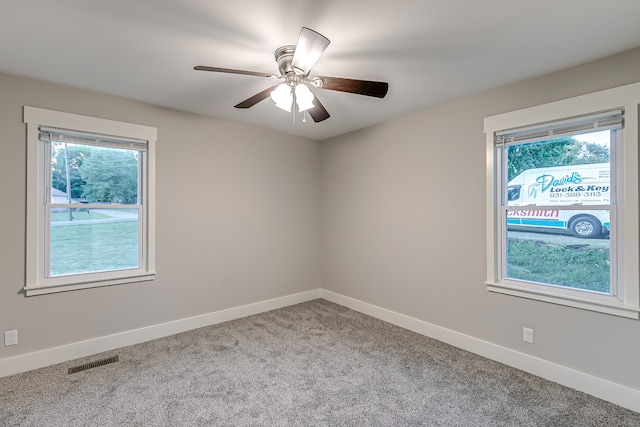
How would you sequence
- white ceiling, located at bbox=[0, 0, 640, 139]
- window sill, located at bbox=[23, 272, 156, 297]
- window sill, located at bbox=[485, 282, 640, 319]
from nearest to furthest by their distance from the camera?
1. white ceiling, located at bbox=[0, 0, 640, 139]
2. window sill, located at bbox=[485, 282, 640, 319]
3. window sill, located at bbox=[23, 272, 156, 297]

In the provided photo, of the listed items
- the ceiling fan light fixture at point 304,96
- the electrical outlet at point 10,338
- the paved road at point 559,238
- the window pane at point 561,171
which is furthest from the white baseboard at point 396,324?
the ceiling fan light fixture at point 304,96

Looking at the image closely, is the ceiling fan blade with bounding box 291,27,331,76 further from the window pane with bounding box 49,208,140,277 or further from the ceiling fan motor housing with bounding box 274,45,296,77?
the window pane with bounding box 49,208,140,277

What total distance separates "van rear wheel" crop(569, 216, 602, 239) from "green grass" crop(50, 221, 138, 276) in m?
4.01

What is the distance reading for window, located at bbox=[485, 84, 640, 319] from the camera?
210 centimetres

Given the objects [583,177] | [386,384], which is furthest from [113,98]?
[583,177]

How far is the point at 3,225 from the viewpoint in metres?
2.45

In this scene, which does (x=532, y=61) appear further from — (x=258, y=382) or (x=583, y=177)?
(x=258, y=382)

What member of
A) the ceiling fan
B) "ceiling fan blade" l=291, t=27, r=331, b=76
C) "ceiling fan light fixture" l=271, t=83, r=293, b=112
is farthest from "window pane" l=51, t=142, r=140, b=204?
"ceiling fan blade" l=291, t=27, r=331, b=76

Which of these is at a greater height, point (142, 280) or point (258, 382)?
point (142, 280)

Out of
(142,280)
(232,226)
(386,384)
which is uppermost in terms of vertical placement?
(232,226)

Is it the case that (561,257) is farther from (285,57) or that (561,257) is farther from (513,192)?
(285,57)

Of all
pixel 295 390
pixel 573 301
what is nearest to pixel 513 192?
pixel 573 301

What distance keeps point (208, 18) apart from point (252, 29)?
25 cm

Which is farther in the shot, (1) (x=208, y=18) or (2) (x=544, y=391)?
(2) (x=544, y=391)
